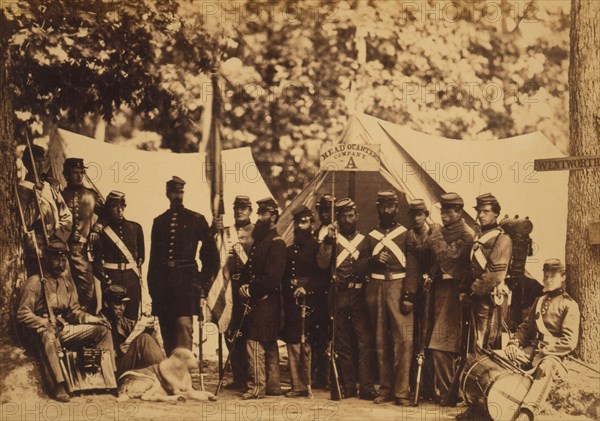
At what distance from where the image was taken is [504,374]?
6.11 m

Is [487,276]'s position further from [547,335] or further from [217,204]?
→ [217,204]

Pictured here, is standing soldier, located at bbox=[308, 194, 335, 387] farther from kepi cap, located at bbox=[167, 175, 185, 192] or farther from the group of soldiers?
kepi cap, located at bbox=[167, 175, 185, 192]

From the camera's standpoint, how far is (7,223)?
6.15m

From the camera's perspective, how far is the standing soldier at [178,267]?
6125mm

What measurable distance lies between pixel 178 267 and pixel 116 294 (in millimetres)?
408

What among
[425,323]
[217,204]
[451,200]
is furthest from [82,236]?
[451,200]

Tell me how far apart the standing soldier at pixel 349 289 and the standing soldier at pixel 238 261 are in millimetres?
461

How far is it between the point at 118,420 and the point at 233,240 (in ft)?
4.21

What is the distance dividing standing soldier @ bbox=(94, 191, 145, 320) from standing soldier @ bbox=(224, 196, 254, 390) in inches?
21.9

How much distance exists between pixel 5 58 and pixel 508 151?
3.11 meters

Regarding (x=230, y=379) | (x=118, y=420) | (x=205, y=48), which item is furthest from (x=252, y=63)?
(x=118, y=420)

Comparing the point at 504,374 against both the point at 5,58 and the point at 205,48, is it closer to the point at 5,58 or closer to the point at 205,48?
the point at 205,48

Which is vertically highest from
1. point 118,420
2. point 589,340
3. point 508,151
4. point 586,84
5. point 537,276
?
point 586,84

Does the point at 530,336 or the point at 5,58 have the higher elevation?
the point at 5,58
